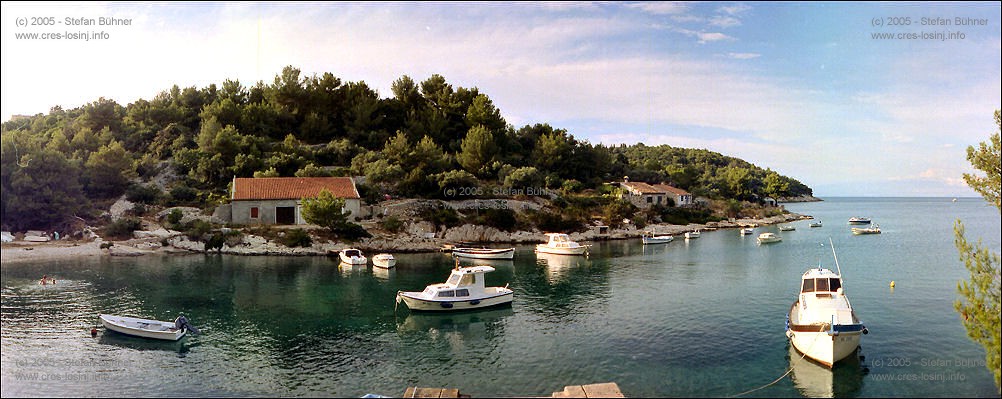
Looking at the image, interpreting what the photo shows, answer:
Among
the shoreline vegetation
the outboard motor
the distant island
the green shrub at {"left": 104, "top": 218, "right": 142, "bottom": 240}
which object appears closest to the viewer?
the outboard motor

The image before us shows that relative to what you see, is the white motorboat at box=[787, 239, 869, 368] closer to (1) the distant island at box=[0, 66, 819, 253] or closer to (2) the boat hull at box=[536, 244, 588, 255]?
(2) the boat hull at box=[536, 244, 588, 255]

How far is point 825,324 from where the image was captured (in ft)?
82.8

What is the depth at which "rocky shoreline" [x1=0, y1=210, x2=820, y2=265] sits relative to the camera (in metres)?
52.8

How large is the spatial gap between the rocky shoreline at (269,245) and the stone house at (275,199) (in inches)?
240

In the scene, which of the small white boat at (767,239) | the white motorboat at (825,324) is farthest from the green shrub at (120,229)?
the small white boat at (767,239)

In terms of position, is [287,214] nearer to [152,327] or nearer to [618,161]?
[152,327]

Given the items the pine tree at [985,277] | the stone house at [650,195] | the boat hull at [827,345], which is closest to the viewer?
the pine tree at [985,277]

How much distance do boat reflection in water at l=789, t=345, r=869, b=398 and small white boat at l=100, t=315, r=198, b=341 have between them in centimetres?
3040

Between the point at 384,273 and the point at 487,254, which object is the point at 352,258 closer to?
the point at 384,273

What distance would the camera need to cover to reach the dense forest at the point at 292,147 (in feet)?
235

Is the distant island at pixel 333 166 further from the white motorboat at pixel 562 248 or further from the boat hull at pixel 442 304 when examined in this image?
the boat hull at pixel 442 304

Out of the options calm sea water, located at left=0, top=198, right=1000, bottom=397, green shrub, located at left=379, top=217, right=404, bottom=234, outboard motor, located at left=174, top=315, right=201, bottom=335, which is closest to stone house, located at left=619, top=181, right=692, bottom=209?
green shrub, located at left=379, top=217, right=404, bottom=234

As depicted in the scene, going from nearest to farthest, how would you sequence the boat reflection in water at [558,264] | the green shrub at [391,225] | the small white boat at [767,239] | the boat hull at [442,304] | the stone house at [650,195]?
the boat hull at [442,304] → the boat reflection in water at [558,264] → the green shrub at [391,225] → the small white boat at [767,239] → the stone house at [650,195]

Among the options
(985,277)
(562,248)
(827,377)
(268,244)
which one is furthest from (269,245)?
(985,277)
